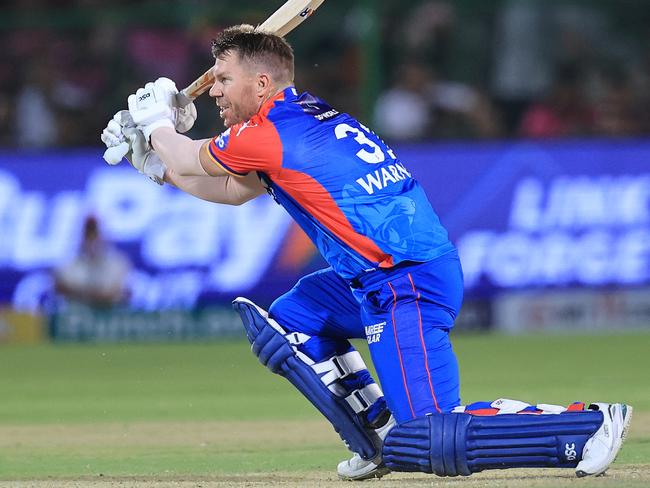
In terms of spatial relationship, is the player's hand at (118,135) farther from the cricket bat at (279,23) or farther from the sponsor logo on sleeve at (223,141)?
the sponsor logo on sleeve at (223,141)

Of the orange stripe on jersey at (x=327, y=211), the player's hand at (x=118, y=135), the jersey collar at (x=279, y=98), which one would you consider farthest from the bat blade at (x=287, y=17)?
the orange stripe on jersey at (x=327, y=211)

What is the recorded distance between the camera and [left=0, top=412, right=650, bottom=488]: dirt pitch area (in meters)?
5.14

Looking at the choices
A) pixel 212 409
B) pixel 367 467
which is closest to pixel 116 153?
pixel 367 467

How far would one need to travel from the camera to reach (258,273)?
12.1 m

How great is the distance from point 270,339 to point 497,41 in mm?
8666

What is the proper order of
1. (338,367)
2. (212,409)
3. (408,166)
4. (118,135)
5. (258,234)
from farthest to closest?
(408,166) → (258,234) → (212,409) → (118,135) → (338,367)

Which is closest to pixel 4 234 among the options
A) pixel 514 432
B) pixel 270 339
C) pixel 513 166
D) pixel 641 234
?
pixel 513 166

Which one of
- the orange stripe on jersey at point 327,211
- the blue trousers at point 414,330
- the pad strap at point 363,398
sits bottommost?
the pad strap at point 363,398

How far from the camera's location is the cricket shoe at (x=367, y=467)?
5.41 metres

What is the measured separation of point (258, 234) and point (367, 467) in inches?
268

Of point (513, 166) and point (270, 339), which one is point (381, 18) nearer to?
point (513, 166)

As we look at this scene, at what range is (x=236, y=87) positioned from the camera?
5273 millimetres

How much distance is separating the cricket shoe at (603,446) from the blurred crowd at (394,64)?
8.20 meters

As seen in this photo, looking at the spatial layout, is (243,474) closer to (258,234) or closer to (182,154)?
(182,154)
